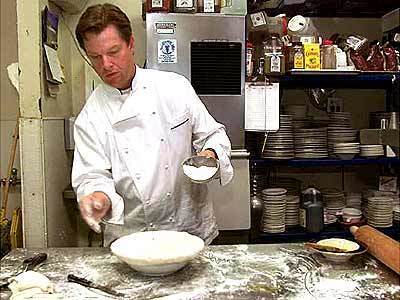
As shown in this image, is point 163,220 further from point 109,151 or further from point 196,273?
point 196,273

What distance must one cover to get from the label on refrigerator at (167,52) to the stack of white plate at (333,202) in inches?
45.4

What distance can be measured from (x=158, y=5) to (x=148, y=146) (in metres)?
0.80

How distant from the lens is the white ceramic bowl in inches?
48.6

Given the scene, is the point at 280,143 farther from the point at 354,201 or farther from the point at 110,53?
the point at 110,53

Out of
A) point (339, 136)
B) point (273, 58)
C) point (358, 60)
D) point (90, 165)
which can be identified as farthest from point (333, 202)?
point (90, 165)

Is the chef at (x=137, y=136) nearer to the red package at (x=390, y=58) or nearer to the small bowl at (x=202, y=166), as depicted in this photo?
the small bowl at (x=202, y=166)

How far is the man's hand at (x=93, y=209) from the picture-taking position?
1.36 metres

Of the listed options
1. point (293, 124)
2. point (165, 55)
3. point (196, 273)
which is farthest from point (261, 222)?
point (196, 273)

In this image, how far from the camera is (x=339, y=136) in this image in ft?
8.46

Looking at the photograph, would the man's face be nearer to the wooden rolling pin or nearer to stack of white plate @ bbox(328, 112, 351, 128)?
the wooden rolling pin

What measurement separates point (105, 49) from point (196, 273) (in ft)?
2.60

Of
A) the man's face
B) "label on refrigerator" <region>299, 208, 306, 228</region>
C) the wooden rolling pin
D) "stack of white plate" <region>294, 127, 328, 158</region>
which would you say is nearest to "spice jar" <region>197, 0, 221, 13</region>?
the man's face

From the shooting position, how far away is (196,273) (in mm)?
1310

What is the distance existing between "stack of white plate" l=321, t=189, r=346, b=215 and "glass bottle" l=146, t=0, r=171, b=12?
132 cm
